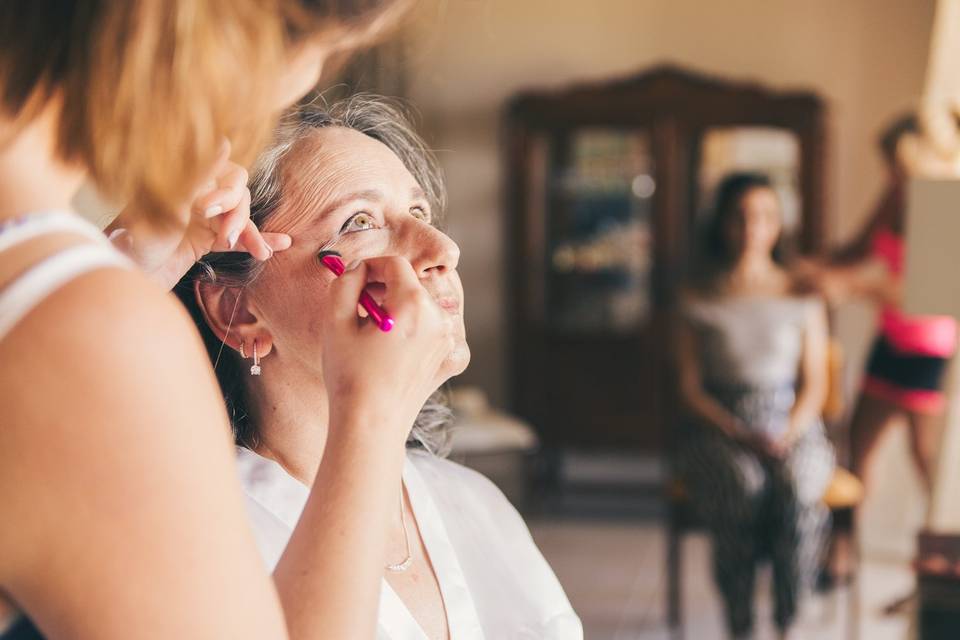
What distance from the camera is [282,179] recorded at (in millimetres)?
1169

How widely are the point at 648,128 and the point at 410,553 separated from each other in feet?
15.1

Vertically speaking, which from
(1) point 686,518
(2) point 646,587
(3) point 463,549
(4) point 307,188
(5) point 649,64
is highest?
(5) point 649,64

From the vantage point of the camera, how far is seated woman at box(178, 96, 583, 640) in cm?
110

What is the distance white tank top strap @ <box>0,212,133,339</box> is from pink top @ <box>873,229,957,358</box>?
12.5 ft

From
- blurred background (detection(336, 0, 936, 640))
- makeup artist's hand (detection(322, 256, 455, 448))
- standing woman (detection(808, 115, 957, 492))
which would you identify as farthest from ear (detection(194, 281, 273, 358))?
blurred background (detection(336, 0, 936, 640))

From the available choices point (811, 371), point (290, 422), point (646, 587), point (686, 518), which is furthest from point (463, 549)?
point (646, 587)

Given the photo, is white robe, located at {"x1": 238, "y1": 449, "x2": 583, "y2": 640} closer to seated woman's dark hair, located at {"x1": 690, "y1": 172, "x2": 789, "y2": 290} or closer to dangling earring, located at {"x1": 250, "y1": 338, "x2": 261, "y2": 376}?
dangling earring, located at {"x1": 250, "y1": 338, "x2": 261, "y2": 376}

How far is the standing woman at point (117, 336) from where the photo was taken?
50 cm

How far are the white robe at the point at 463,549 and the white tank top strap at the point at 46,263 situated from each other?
51 cm

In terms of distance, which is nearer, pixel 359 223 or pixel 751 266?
pixel 359 223

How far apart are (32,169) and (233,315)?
0.59 m

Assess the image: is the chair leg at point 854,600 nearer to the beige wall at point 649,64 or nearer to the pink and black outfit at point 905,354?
the pink and black outfit at point 905,354

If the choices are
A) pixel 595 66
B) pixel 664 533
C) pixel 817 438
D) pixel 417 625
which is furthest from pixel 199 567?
pixel 595 66

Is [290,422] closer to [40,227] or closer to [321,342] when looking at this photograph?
[321,342]
